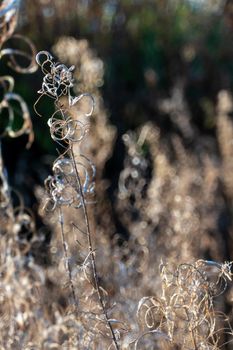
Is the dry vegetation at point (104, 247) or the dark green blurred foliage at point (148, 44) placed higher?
the dark green blurred foliage at point (148, 44)

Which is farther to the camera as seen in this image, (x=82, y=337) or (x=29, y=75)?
(x=29, y=75)

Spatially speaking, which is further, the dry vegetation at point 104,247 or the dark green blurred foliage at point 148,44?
the dark green blurred foliage at point 148,44

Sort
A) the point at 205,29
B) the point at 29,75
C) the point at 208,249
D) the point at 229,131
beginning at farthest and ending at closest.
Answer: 1. the point at 205,29
2. the point at 29,75
3. the point at 229,131
4. the point at 208,249

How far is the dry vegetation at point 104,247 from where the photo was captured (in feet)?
6.91

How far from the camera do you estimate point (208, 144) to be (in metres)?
6.58

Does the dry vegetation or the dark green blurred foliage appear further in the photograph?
the dark green blurred foliage

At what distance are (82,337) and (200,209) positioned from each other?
112 inches

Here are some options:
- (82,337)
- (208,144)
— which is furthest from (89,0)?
(82,337)

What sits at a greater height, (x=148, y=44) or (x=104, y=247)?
(x=148, y=44)

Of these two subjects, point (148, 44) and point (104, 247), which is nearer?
point (104, 247)

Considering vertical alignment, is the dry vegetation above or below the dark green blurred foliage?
below

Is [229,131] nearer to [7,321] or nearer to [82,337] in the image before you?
[7,321]

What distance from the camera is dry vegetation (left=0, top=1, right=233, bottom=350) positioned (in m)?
2.11

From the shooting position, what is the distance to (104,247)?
12.8ft
